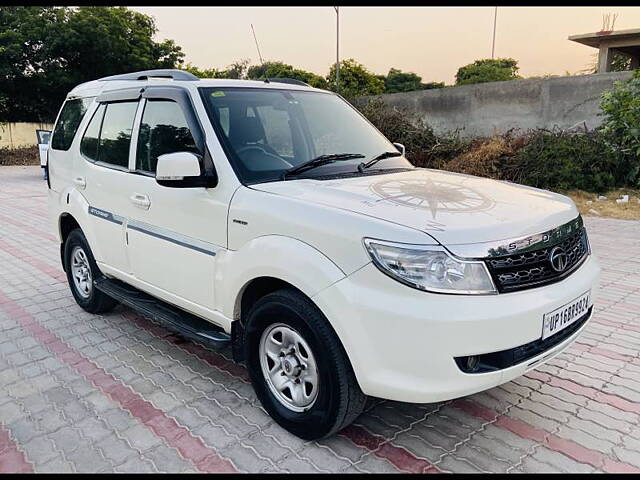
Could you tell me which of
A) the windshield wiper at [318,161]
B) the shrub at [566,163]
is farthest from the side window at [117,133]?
the shrub at [566,163]

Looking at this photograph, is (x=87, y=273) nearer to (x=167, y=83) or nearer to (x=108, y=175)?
(x=108, y=175)

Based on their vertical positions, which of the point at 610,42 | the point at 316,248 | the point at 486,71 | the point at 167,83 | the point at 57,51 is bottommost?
the point at 316,248

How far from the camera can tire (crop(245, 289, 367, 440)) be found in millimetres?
2334

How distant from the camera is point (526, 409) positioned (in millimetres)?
2955

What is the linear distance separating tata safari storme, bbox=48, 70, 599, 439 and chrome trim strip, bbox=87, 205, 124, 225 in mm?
20

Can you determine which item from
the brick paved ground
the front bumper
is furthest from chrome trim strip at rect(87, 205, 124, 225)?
the front bumper

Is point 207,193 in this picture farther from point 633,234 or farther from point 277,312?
point 633,234

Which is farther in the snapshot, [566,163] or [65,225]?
[566,163]

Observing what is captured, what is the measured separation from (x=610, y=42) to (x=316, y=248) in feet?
83.4

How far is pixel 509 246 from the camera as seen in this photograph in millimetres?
2223

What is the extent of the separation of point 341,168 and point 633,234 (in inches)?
256

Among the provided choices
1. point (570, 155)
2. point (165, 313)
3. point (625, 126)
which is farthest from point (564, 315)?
point (625, 126)

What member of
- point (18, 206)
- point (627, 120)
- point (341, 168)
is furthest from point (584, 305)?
point (18, 206)

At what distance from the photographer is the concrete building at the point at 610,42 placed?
21.2 m
